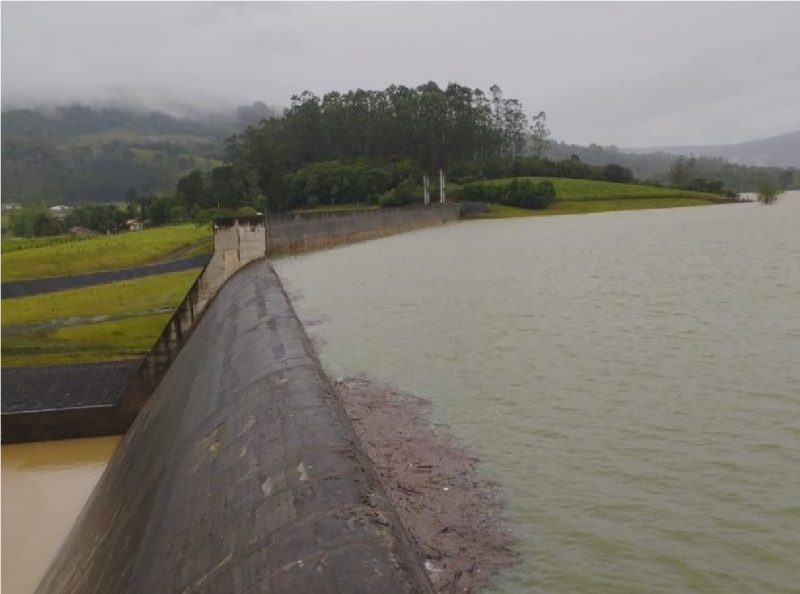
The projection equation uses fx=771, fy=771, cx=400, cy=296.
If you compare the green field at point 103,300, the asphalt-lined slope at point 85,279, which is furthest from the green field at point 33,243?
the green field at point 103,300

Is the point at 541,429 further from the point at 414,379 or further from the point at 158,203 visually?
the point at 158,203

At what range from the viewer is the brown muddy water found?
1134cm

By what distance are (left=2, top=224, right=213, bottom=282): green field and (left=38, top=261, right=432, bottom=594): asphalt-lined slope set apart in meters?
30.5

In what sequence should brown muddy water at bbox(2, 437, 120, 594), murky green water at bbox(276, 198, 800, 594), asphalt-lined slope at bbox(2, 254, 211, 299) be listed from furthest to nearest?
1. asphalt-lined slope at bbox(2, 254, 211, 299)
2. brown muddy water at bbox(2, 437, 120, 594)
3. murky green water at bbox(276, 198, 800, 594)

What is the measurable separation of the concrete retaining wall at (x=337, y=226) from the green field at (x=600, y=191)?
22.3 m

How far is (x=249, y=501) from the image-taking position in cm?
530

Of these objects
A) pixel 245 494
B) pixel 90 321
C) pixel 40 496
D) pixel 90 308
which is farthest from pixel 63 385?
pixel 245 494

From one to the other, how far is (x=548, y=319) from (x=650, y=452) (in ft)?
28.2

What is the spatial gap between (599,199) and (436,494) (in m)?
80.6

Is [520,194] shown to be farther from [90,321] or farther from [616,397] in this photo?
[616,397]

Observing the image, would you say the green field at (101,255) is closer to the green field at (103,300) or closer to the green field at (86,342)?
the green field at (103,300)

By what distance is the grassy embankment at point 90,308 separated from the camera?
781 inches

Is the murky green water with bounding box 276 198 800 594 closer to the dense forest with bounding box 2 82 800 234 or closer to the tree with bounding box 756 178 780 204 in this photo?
the dense forest with bounding box 2 82 800 234

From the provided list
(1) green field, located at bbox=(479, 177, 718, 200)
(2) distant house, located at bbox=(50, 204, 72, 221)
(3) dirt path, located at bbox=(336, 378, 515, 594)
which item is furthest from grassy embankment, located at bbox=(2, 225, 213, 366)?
(1) green field, located at bbox=(479, 177, 718, 200)
